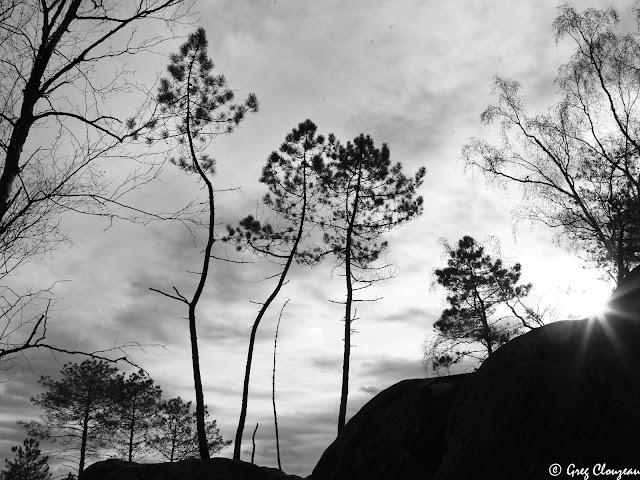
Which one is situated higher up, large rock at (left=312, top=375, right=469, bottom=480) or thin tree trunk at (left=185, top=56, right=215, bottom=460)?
thin tree trunk at (left=185, top=56, right=215, bottom=460)

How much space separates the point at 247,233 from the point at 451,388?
9.40 metres

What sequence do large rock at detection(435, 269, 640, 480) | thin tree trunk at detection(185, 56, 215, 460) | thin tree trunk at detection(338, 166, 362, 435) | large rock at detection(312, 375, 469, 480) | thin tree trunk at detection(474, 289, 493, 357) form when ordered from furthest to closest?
thin tree trunk at detection(474, 289, 493, 357)
thin tree trunk at detection(338, 166, 362, 435)
thin tree trunk at detection(185, 56, 215, 460)
large rock at detection(312, 375, 469, 480)
large rock at detection(435, 269, 640, 480)

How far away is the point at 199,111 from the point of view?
1297 centimetres

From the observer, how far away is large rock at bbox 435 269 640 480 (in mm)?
4656

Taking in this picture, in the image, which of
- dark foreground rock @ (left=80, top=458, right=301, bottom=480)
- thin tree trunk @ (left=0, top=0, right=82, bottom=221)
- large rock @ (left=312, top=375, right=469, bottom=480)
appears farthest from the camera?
dark foreground rock @ (left=80, top=458, right=301, bottom=480)

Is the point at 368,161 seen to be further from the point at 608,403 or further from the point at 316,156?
the point at 608,403

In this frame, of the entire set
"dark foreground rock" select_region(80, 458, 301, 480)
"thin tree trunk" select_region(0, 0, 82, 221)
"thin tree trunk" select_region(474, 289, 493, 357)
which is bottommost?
"dark foreground rock" select_region(80, 458, 301, 480)

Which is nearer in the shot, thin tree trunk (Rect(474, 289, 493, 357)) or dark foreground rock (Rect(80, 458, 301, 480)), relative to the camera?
dark foreground rock (Rect(80, 458, 301, 480))

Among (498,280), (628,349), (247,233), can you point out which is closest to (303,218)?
(247,233)

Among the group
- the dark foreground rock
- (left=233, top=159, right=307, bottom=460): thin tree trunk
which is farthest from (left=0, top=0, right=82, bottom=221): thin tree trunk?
(left=233, top=159, right=307, bottom=460): thin tree trunk

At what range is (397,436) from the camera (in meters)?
7.36

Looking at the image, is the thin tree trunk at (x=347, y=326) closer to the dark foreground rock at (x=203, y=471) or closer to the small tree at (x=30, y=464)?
the dark foreground rock at (x=203, y=471)

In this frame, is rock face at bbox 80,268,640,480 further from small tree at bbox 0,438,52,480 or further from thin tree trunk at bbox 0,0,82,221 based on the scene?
small tree at bbox 0,438,52,480

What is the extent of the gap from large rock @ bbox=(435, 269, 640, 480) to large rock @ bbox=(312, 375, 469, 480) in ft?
3.91
